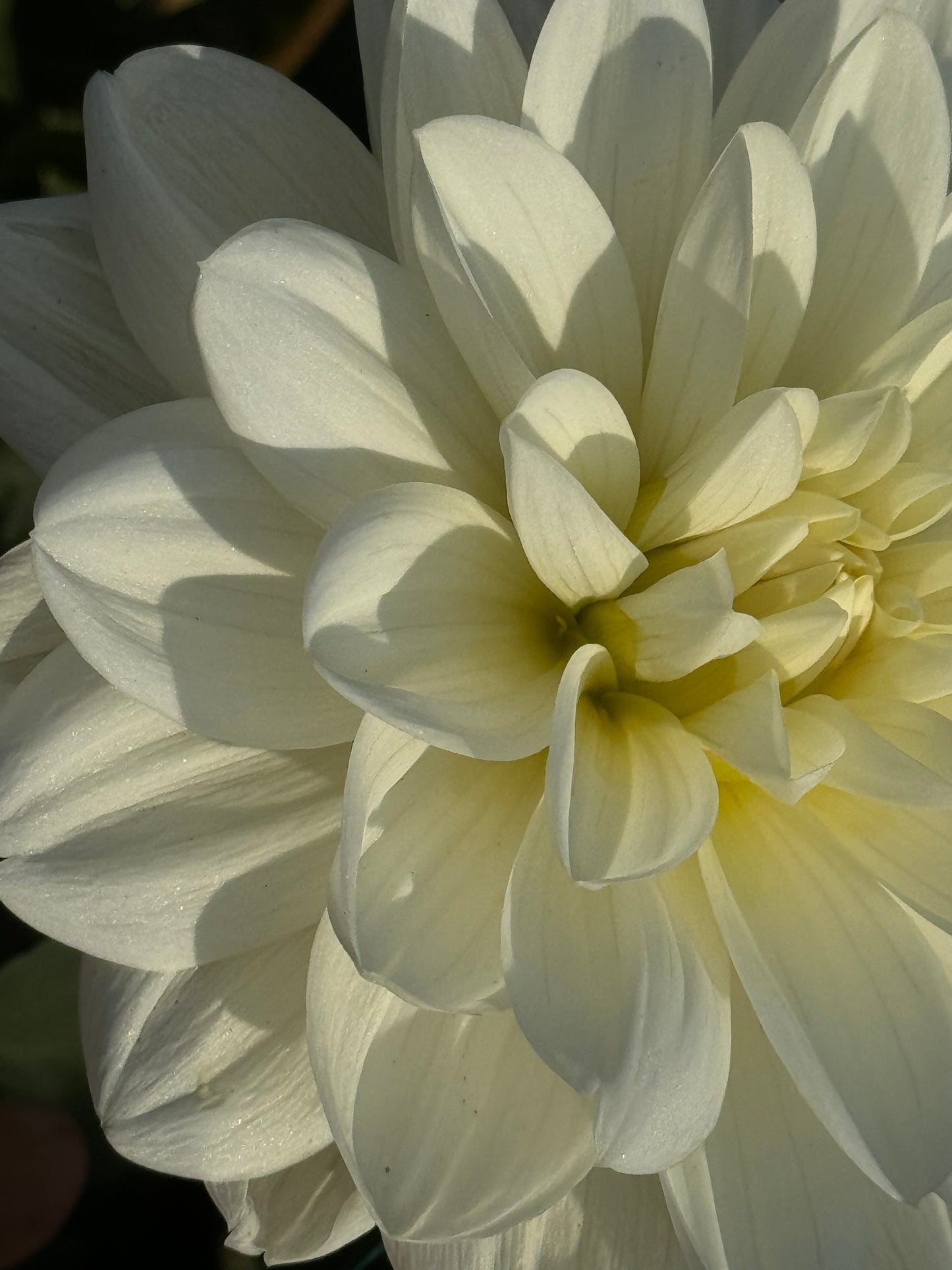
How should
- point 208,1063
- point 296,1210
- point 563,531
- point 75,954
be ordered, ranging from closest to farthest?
1. point 563,531
2. point 208,1063
3. point 296,1210
4. point 75,954

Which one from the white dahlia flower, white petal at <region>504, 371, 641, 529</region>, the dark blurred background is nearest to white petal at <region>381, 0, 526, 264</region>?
the white dahlia flower

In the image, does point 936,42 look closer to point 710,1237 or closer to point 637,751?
point 637,751

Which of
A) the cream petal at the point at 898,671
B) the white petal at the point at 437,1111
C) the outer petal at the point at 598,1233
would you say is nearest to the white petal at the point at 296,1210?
the outer petal at the point at 598,1233

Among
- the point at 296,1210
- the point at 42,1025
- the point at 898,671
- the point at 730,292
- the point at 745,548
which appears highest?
the point at 730,292

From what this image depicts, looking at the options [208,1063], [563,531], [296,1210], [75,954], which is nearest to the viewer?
[563,531]

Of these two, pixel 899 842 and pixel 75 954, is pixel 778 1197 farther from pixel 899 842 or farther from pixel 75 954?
pixel 75 954

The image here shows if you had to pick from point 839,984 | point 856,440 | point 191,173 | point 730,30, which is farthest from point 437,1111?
point 730,30

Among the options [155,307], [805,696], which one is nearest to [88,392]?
[155,307]

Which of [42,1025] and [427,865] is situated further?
[42,1025]

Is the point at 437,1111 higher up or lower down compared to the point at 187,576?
lower down
